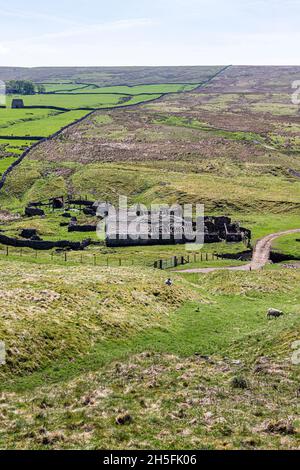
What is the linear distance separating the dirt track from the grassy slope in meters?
13.0

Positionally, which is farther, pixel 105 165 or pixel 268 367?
pixel 105 165

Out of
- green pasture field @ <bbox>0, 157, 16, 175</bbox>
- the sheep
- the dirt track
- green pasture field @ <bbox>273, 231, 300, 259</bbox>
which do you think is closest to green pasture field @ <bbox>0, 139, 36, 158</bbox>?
green pasture field @ <bbox>0, 157, 16, 175</bbox>

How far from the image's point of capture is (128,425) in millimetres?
23047

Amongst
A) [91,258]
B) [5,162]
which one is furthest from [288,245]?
[5,162]

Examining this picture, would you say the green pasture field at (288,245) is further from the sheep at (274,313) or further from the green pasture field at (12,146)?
the green pasture field at (12,146)

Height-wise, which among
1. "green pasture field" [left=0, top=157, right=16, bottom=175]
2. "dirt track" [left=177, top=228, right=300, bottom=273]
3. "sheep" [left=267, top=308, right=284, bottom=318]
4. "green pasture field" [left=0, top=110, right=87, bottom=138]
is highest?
"green pasture field" [left=0, top=110, right=87, bottom=138]

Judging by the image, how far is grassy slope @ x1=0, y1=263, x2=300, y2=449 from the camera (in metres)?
22.5

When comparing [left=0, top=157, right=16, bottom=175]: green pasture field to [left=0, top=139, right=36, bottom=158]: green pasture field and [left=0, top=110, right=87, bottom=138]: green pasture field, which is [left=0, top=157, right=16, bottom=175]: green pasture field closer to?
[left=0, top=139, right=36, bottom=158]: green pasture field

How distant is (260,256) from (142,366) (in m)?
43.4

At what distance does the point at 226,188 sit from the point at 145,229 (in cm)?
3959

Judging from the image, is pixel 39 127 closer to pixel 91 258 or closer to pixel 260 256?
pixel 91 258

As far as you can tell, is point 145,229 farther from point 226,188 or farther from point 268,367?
point 268,367
